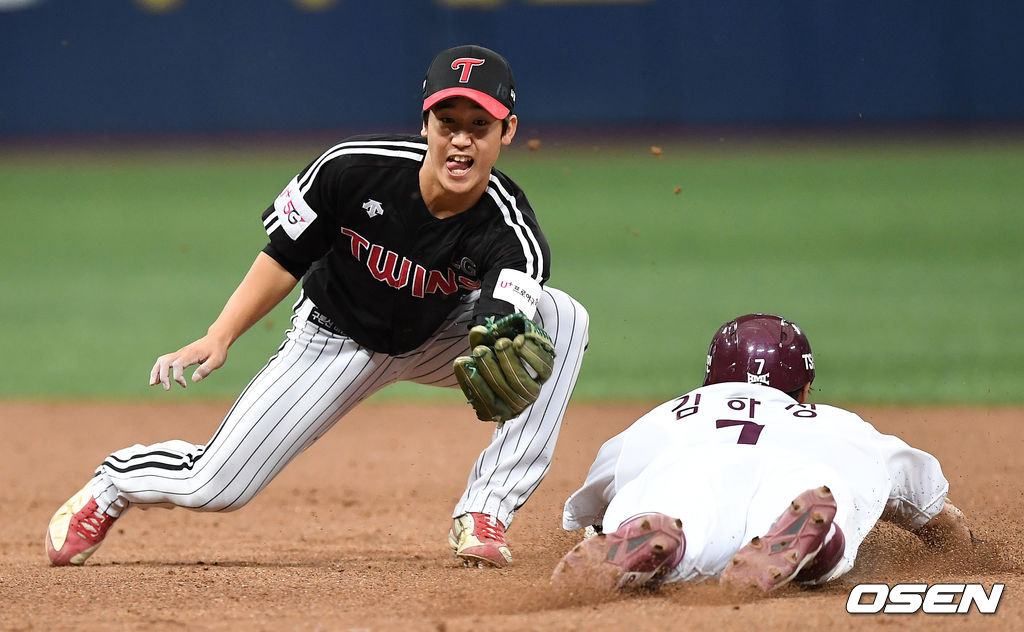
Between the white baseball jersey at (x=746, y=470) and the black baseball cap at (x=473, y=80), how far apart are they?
3.38ft

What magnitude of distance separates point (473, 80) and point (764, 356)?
46.5 inches

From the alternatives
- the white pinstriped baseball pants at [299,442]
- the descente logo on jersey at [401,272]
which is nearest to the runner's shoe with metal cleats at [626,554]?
the white pinstriped baseball pants at [299,442]

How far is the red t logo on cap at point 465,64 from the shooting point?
367 cm

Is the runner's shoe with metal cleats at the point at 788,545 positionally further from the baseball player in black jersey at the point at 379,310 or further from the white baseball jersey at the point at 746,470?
the baseball player in black jersey at the point at 379,310

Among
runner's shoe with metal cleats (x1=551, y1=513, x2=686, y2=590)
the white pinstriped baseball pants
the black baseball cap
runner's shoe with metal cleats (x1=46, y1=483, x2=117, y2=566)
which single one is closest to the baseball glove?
the white pinstriped baseball pants

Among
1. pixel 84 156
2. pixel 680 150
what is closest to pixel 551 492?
pixel 680 150

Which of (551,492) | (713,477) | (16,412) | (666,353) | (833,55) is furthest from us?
(833,55)

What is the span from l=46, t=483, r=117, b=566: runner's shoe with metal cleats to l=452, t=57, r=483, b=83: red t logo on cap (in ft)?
5.88

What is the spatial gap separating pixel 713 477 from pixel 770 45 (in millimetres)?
16165

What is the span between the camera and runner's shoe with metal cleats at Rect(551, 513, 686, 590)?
121 inches

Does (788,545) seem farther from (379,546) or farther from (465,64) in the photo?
(379,546)

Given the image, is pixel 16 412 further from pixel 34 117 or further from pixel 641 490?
pixel 34 117

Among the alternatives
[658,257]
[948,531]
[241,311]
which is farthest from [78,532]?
[658,257]

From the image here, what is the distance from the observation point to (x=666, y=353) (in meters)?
8.57
